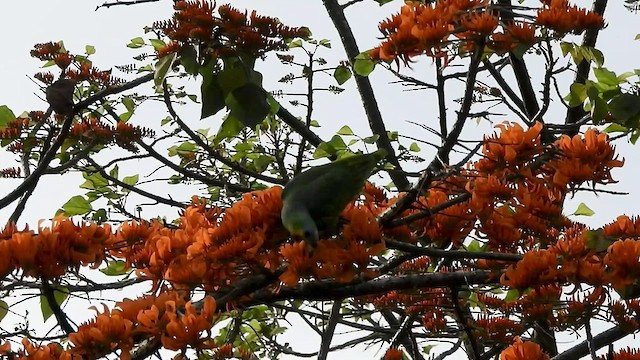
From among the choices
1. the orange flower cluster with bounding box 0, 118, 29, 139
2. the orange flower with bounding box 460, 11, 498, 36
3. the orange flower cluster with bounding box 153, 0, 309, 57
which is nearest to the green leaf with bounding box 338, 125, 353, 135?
the orange flower cluster with bounding box 153, 0, 309, 57

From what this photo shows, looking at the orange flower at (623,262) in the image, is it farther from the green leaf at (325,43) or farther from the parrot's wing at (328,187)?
the green leaf at (325,43)

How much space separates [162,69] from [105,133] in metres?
0.82

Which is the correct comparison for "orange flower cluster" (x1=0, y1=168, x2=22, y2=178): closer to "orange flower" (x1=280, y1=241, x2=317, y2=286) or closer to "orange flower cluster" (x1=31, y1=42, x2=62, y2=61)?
"orange flower cluster" (x1=31, y1=42, x2=62, y2=61)

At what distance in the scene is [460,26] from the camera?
1.57m

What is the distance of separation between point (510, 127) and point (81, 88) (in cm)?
258

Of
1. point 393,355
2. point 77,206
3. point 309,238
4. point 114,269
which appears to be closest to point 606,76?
point 393,355

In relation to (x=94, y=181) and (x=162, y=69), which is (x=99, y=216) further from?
(x=162, y=69)

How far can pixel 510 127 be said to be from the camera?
1.48 meters

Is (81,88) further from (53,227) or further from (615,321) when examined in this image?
(615,321)

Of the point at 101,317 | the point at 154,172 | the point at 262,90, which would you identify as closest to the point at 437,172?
the point at 101,317

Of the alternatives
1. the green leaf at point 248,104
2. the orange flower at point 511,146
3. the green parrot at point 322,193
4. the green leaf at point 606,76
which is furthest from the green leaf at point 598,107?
the green parrot at point 322,193

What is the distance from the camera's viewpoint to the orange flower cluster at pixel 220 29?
2041mm

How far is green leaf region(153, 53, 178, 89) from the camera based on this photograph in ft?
6.93

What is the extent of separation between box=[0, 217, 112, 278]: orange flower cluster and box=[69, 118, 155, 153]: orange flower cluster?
1496 millimetres
